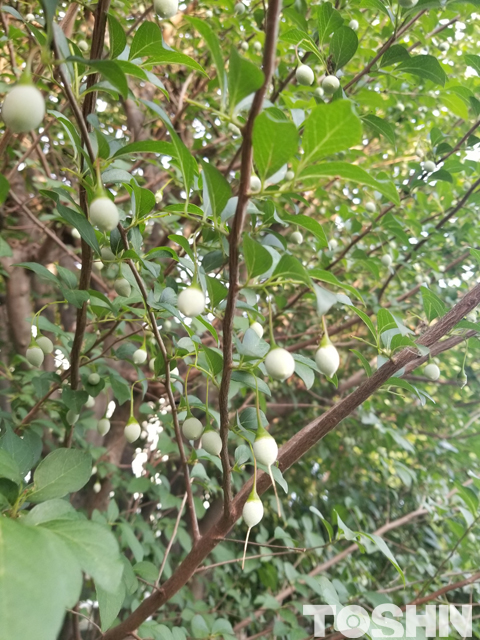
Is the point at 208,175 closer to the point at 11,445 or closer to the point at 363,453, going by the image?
the point at 11,445

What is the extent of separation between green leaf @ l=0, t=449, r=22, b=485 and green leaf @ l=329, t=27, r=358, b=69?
0.83m

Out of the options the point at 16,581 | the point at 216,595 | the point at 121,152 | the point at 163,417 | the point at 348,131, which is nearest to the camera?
the point at 16,581

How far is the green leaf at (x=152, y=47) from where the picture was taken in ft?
1.74

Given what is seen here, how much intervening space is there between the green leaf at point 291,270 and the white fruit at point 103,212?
0.18 meters

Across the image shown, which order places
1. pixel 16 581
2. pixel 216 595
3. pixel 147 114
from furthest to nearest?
pixel 147 114 → pixel 216 595 → pixel 16 581

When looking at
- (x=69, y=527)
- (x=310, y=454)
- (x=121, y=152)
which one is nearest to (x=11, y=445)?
(x=69, y=527)

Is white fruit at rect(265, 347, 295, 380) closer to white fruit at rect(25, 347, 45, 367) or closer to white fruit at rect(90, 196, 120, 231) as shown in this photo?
white fruit at rect(90, 196, 120, 231)

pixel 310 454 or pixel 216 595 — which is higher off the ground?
pixel 310 454

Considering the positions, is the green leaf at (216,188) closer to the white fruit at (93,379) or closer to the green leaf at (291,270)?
the green leaf at (291,270)

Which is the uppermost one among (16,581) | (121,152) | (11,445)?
(121,152)

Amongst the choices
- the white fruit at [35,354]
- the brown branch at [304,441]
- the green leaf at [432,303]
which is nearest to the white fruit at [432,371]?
the green leaf at [432,303]

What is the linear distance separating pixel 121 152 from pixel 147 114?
1.73 metres

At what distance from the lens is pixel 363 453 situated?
2.11 m

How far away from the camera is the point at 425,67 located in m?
0.84
